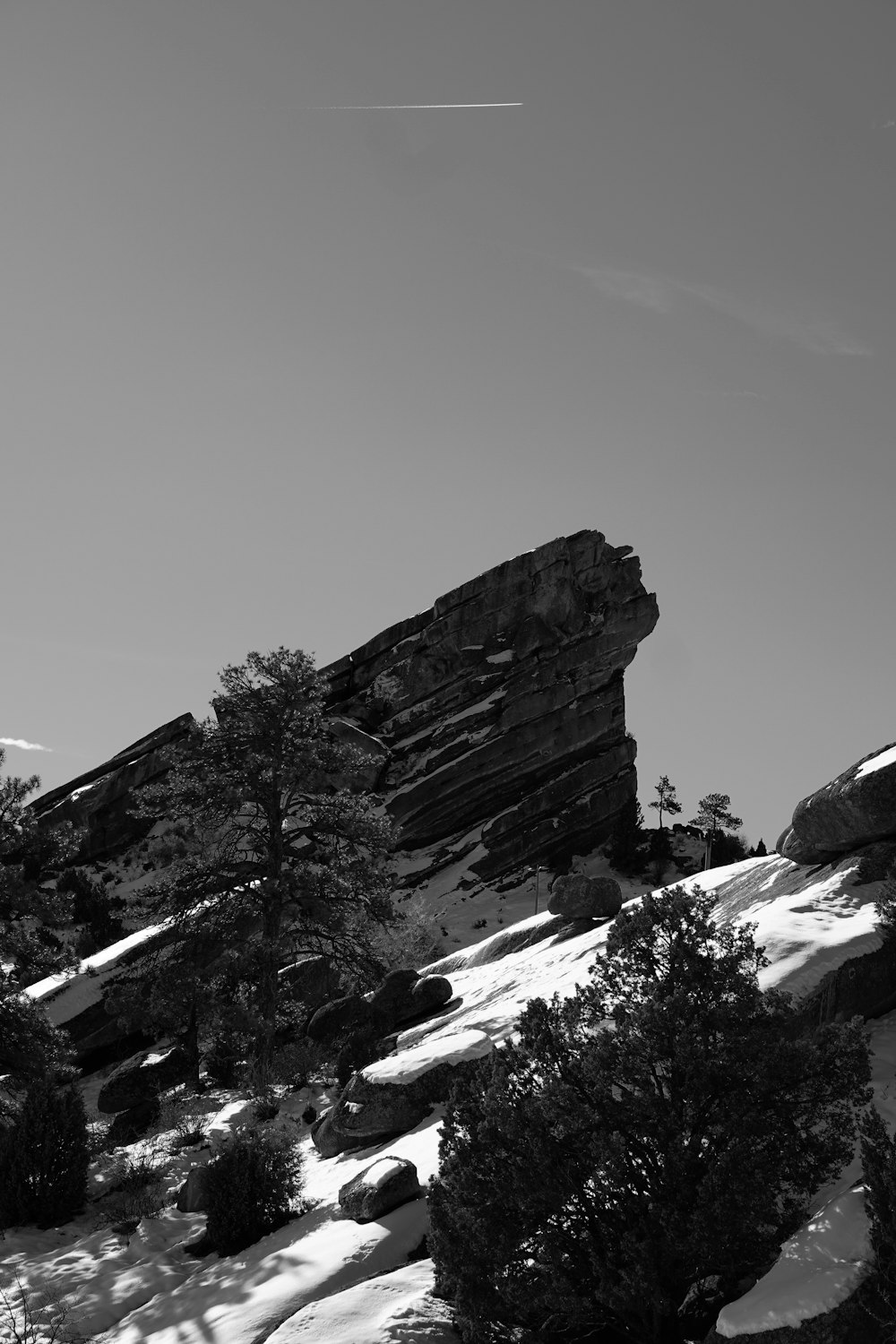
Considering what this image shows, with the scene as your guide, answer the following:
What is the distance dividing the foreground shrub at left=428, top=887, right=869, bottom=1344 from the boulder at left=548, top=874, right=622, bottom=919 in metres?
14.1

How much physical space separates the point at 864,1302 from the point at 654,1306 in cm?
144

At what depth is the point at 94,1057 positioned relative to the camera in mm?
26375

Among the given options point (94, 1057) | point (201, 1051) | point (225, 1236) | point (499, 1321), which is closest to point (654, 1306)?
point (499, 1321)

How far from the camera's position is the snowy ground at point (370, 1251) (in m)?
6.32

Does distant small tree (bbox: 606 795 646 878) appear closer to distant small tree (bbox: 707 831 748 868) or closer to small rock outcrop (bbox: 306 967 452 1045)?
distant small tree (bbox: 707 831 748 868)

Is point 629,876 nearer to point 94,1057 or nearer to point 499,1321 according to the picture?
point 94,1057

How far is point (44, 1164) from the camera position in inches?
529

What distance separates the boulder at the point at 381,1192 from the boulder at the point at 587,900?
11647 mm

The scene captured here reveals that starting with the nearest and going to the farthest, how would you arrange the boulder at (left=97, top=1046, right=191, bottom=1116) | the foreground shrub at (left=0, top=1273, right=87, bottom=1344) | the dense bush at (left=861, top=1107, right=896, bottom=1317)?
the dense bush at (left=861, top=1107, right=896, bottom=1317)
the foreground shrub at (left=0, top=1273, right=87, bottom=1344)
the boulder at (left=97, top=1046, right=191, bottom=1116)

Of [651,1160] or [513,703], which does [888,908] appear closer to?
[651,1160]

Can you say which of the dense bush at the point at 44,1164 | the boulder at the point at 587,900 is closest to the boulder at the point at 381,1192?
the dense bush at the point at 44,1164

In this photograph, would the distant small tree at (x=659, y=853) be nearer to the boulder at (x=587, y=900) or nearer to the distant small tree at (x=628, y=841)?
the distant small tree at (x=628, y=841)

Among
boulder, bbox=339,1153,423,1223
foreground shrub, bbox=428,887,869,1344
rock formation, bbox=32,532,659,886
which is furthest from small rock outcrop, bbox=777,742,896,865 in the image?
rock formation, bbox=32,532,659,886

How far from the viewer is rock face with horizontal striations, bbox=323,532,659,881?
51.3 meters
